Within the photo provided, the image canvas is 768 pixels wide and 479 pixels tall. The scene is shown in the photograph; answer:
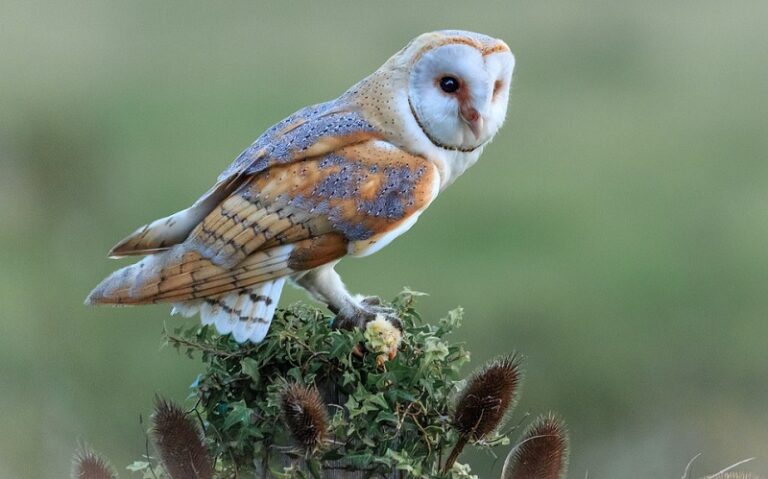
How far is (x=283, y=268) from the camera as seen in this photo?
5.95 feet

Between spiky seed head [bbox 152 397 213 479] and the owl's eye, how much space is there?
0.75 metres

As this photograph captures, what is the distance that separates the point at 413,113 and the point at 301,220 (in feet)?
0.99

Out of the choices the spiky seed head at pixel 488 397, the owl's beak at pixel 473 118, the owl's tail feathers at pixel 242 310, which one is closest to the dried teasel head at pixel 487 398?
the spiky seed head at pixel 488 397

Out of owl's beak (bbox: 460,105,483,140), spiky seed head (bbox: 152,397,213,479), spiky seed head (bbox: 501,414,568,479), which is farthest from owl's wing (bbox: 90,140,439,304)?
spiky seed head (bbox: 501,414,568,479)

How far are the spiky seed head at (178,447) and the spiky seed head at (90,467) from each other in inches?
3.2

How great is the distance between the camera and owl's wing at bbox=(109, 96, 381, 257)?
1.87 metres

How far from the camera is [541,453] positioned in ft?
5.50

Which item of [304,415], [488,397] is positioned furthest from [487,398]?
[304,415]

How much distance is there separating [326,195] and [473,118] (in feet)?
0.96

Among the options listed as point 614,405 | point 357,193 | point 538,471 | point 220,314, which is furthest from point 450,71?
point 614,405

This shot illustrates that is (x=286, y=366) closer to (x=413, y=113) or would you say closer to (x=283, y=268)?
(x=283, y=268)

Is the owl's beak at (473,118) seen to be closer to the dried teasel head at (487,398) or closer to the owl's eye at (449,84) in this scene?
the owl's eye at (449,84)

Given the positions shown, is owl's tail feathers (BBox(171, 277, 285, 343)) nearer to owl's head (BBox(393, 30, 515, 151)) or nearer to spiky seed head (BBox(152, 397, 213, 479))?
spiky seed head (BBox(152, 397, 213, 479))

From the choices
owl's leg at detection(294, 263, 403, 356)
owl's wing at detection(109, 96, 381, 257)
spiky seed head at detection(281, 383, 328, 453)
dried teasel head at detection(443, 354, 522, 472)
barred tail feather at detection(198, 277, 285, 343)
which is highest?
owl's wing at detection(109, 96, 381, 257)
